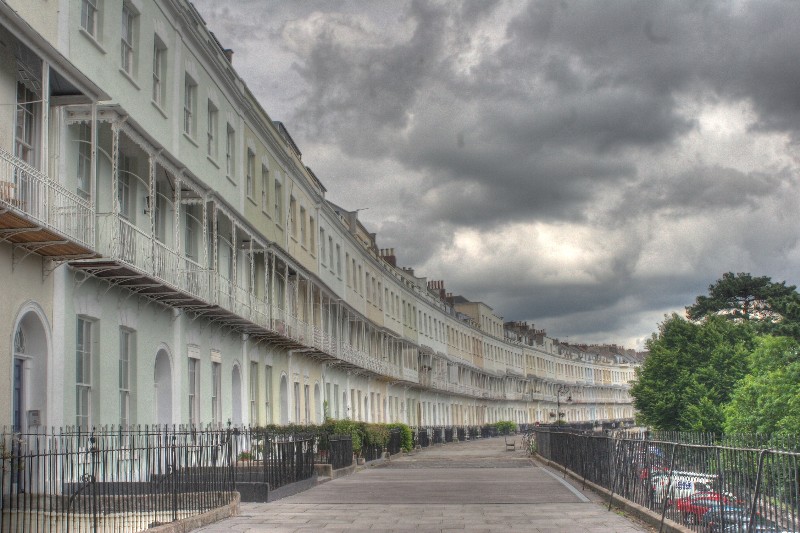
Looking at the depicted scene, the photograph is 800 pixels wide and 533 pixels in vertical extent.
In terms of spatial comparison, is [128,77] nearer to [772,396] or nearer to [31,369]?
[31,369]

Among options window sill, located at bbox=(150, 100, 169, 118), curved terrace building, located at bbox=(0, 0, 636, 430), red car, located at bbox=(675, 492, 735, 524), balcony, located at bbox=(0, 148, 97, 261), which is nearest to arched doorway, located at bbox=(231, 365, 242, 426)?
curved terrace building, located at bbox=(0, 0, 636, 430)

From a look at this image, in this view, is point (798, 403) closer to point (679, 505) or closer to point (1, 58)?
point (679, 505)

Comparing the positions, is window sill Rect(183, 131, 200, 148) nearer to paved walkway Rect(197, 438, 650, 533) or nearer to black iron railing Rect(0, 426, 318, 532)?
black iron railing Rect(0, 426, 318, 532)

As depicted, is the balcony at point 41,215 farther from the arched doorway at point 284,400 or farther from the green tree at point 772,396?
the green tree at point 772,396

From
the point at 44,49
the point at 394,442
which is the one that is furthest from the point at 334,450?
the point at 44,49

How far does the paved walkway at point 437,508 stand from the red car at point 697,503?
1.34 m

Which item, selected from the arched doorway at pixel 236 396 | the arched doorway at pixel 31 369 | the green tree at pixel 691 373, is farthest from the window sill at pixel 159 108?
the green tree at pixel 691 373

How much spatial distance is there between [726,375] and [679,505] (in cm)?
5180

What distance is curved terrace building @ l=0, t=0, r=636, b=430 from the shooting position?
14242mm

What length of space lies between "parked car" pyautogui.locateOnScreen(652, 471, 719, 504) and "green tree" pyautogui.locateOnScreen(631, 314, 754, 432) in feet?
156

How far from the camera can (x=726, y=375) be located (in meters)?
60.3

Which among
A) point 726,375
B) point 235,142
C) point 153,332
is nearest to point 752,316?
point 726,375

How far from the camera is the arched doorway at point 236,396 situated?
25766mm

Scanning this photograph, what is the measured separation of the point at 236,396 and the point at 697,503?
57.0 feet
